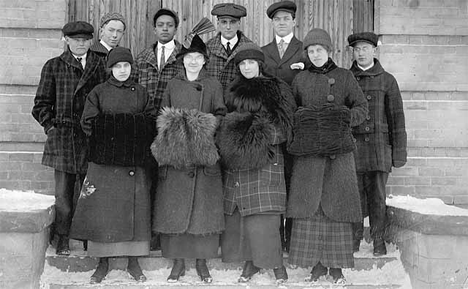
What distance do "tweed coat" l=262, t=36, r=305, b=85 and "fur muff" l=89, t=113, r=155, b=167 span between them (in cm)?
138

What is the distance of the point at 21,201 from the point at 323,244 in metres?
2.66

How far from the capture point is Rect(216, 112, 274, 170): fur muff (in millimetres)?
4293

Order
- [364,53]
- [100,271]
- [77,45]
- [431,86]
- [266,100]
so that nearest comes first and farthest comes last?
[266,100], [100,271], [77,45], [364,53], [431,86]

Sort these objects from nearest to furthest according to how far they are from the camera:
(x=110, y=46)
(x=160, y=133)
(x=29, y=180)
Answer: (x=160, y=133) < (x=110, y=46) < (x=29, y=180)

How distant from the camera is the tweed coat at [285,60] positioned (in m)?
5.01

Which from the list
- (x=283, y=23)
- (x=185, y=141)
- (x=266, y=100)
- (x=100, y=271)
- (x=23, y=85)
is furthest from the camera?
(x=23, y=85)

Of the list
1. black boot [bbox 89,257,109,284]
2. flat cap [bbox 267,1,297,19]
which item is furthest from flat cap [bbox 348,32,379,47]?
black boot [bbox 89,257,109,284]

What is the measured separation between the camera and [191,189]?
4.42 metres

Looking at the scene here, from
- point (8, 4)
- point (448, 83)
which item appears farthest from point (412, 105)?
point (8, 4)

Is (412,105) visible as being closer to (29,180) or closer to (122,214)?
(122,214)

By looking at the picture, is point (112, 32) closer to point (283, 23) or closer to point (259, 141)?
point (283, 23)

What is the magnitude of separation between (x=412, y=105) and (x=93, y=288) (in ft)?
13.1

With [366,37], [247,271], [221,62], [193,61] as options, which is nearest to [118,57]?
[193,61]

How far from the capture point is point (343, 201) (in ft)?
14.6
